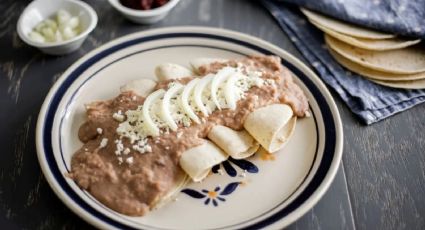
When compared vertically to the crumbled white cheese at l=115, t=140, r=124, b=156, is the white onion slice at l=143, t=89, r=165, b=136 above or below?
below

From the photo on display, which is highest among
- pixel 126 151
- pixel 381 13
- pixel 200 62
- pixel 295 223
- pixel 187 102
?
pixel 126 151

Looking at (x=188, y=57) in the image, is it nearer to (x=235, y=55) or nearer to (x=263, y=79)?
(x=235, y=55)

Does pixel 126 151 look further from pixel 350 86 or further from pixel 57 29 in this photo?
pixel 350 86

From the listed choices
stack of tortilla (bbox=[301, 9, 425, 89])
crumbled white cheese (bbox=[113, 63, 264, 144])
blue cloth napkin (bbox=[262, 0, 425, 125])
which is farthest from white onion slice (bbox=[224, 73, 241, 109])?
stack of tortilla (bbox=[301, 9, 425, 89])

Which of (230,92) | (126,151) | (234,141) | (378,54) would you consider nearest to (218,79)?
(230,92)

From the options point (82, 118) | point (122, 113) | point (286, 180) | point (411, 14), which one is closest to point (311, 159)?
point (286, 180)

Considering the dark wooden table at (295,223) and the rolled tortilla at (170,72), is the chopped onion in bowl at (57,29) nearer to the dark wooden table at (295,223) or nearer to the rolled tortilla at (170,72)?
the dark wooden table at (295,223)

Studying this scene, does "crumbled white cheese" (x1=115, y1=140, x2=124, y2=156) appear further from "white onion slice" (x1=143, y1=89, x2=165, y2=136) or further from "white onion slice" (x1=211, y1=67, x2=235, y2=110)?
"white onion slice" (x1=211, y1=67, x2=235, y2=110)
